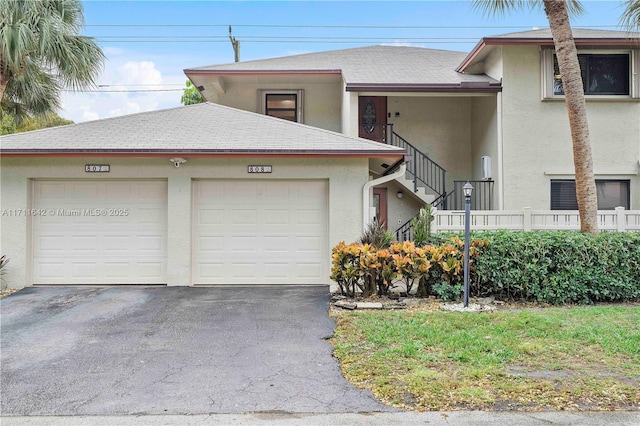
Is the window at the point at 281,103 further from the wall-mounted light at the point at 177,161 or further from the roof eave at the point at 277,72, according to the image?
the wall-mounted light at the point at 177,161

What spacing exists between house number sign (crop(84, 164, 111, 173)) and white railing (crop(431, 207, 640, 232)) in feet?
22.4

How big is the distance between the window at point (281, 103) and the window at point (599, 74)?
6988 millimetres

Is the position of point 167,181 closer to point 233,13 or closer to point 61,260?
point 61,260

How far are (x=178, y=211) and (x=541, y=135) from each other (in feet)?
29.2

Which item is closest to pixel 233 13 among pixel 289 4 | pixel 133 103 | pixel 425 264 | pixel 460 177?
pixel 289 4

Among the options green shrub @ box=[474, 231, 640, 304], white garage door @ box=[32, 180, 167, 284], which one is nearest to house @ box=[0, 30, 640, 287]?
white garage door @ box=[32, 180, 167, 284]

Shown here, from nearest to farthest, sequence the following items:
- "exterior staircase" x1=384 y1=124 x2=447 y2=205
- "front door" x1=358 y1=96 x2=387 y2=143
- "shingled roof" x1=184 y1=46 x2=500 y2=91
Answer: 1. "shingled roof" x1=184 y1=46 x2=500 y2=91
2. "exterior staircase" x1=384 y1=124 x2=447 y2=205
3. "front door" x1=358 y1=96 x2=387 y2=143

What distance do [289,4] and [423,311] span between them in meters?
23.4

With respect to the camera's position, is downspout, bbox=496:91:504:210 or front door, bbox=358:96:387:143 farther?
front door, bbox=358:96:387:143

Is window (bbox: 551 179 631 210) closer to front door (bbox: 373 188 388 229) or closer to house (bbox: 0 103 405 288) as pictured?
front door (bbox: 373 188 388 229)

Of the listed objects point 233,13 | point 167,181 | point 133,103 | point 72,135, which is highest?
point 233,13

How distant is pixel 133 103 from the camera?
33.8m

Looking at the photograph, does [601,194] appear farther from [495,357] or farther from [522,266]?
[495,357]

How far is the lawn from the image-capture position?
4.02 meters
